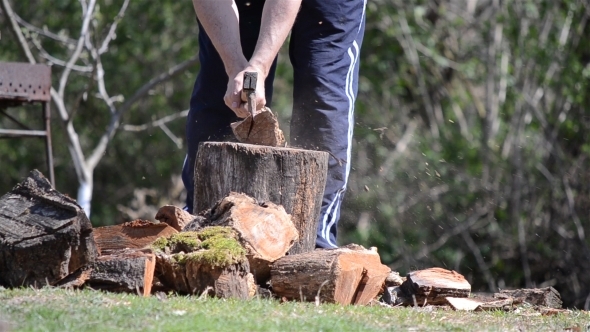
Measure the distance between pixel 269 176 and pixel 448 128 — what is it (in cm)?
559

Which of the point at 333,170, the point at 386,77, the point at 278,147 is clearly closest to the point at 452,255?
the point at 386,77

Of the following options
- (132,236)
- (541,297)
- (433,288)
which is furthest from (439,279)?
(132,236)

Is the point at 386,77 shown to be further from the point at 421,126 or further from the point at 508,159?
the point at 508,159

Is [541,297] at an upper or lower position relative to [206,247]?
lower

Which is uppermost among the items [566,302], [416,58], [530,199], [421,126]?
[416,58]

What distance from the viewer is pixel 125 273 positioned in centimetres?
309

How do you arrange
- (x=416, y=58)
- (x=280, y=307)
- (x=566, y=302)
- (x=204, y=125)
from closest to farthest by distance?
(x=280, y=307) → (x=204, y=125) → (x=566, y=302) → (x=416, y=58)

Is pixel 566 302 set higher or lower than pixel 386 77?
lower

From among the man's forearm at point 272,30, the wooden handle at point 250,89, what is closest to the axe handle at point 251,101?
the wooden handle at point 250,89

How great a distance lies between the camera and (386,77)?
9578 millimetres

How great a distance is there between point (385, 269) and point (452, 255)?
4665 mm

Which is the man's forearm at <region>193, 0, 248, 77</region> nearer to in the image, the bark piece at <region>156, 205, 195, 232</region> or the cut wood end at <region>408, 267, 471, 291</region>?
the bark piece at <region>156, 205, 195, 232</region>

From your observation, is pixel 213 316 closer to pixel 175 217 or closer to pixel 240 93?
pixel 175 217

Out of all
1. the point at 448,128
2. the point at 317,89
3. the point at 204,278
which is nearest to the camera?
the point at 204,278
